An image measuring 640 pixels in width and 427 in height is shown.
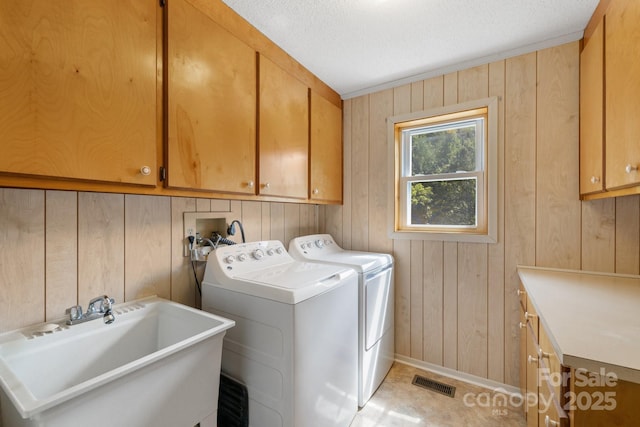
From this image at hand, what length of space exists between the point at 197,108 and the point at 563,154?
7.07 ft

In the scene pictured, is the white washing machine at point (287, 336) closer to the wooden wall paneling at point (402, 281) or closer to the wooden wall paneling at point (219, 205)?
the wooden wall paneling at point (219, 205)

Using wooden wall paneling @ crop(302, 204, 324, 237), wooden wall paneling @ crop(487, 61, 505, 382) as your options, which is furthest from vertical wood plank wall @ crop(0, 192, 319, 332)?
wooden wall paneling @ crop(487, 61, 505, 382)

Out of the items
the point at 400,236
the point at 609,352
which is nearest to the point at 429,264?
the point at 400,236

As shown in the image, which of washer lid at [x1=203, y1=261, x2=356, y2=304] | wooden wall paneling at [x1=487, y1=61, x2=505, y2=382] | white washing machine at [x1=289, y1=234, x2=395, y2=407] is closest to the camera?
washer lid at [x1=203, y1=261, x2=356, y2=304]

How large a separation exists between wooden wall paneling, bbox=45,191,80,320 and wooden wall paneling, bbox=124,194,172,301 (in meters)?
0.19

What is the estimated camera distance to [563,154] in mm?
1711

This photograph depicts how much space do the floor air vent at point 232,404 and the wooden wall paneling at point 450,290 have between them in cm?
153

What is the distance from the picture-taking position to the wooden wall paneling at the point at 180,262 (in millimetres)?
1494

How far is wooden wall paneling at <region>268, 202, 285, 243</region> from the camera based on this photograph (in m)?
2.13

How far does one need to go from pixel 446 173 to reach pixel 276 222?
1423 millimetres

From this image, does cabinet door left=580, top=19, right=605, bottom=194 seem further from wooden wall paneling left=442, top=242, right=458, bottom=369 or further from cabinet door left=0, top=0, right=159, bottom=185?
cabinet door left=0, top=0, right=159, bottom=185

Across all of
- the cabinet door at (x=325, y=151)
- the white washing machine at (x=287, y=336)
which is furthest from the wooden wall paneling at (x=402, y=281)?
the white washing machine at (x=287, y=336)

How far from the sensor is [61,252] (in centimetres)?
111

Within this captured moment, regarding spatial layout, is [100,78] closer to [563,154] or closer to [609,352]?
[609,352]
